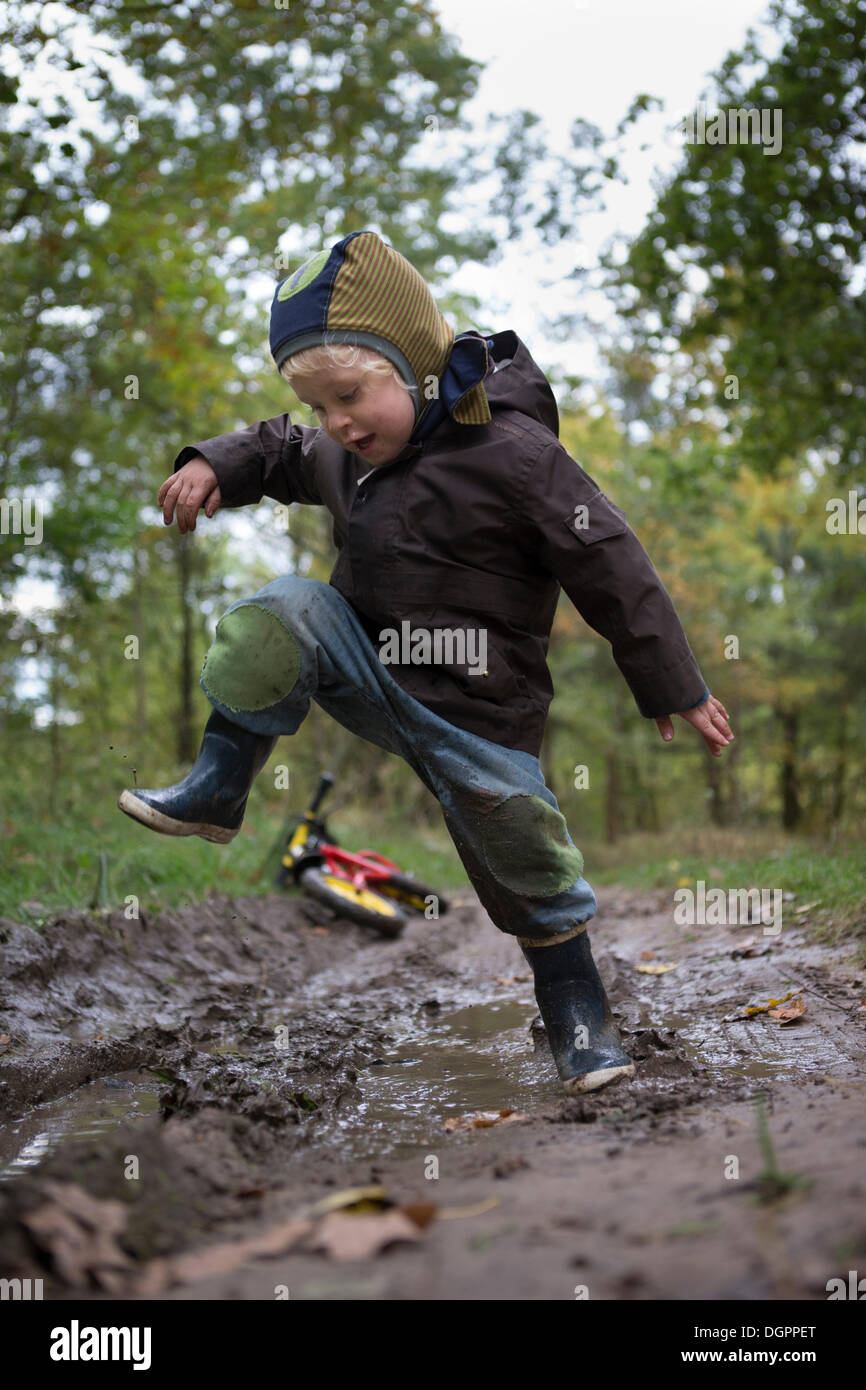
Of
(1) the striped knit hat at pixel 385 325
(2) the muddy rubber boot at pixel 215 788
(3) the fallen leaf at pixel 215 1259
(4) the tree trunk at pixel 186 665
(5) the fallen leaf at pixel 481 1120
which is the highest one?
(4) the tree trunk at pixel 186 665

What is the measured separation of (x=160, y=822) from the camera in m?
2.78

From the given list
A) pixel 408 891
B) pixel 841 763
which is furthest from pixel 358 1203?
pixel 841 763

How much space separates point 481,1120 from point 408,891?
14.9ft

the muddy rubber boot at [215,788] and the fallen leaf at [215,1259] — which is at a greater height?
the muddy rubber boot at [215,788]

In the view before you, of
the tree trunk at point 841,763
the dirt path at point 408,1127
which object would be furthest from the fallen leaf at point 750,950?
the tree trunk at point 841,763

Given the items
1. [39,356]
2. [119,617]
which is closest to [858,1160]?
[119,617]

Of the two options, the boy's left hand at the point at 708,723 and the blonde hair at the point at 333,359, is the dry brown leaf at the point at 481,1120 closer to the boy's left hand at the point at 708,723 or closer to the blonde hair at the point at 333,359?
the boy's left hand at the point at 708,723

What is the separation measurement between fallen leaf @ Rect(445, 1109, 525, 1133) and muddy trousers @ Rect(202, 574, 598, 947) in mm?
470

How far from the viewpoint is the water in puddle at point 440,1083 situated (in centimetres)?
233

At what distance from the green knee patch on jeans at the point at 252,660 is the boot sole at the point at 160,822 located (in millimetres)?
324

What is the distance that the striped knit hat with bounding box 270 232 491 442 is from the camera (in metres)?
2.69

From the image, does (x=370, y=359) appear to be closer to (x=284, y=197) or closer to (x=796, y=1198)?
(x=796, y=1198)

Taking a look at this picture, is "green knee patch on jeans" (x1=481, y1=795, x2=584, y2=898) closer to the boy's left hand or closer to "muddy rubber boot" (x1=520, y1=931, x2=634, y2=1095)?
"muddy rubber boot" (x1=520, y1=931, x2=634, y2=1095)

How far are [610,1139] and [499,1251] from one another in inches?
26.7
